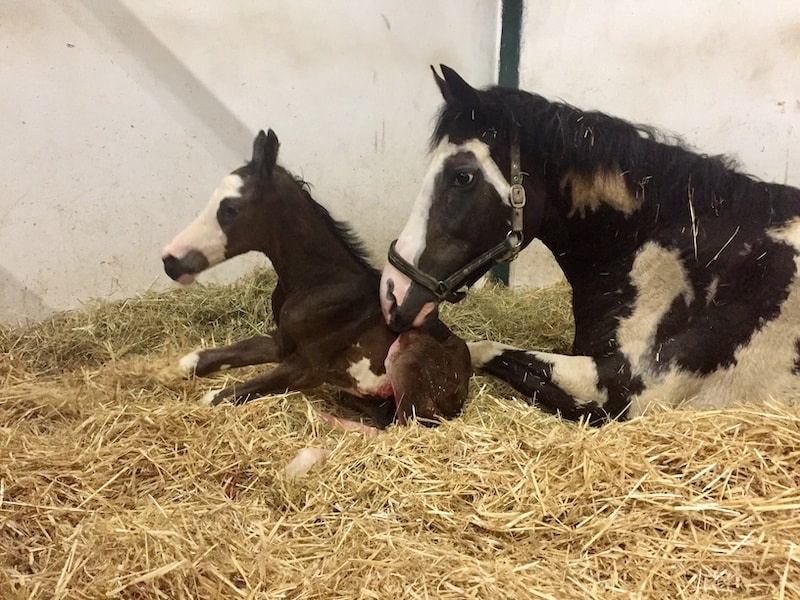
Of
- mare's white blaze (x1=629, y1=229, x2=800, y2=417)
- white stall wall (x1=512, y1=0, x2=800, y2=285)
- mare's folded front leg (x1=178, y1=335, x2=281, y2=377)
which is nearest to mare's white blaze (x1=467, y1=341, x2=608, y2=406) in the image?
mare's white blaze (x1=629, y1=229, x2=800, y2=417)

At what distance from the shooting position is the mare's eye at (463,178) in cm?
218

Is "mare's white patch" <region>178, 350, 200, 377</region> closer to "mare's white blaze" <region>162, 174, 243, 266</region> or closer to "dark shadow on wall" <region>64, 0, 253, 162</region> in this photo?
"mare's white blaze" <region>162, 174, 243, 266</region>

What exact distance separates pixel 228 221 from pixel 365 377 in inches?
34.4

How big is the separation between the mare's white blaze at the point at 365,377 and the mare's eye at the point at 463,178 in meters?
0.86

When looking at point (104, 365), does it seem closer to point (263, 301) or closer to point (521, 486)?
point (263, 301)

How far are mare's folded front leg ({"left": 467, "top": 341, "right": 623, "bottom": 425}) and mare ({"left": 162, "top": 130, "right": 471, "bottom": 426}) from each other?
0.65ft

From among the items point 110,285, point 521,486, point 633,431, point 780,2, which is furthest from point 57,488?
point 780,2

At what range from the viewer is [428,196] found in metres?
2.22

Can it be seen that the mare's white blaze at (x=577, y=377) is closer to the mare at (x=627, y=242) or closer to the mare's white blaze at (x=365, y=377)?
the mare at (x=627, y=242)

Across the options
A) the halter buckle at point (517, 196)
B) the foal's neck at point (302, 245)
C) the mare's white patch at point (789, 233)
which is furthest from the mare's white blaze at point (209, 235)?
the mare's white patch at point (789, 233)

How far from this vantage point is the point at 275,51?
3.45 m

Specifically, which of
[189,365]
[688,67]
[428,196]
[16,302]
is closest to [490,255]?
[428,196]

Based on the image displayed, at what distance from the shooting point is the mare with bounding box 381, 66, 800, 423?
2.19 m

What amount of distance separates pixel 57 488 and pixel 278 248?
4.15 ft
